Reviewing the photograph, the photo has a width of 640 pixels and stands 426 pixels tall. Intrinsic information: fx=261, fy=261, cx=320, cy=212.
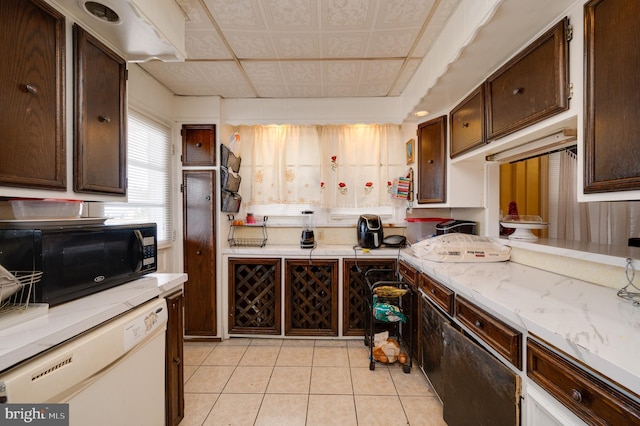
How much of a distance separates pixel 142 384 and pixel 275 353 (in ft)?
4.64

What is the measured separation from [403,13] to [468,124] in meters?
0.89

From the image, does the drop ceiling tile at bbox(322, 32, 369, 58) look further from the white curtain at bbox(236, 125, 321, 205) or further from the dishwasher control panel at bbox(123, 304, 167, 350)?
the dishwasher control panel at bbox(123, 304, 167, 350)

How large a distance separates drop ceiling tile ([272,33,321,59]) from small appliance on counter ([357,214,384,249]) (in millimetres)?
1532

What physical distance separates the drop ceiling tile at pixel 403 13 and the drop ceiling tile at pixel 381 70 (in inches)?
16.6

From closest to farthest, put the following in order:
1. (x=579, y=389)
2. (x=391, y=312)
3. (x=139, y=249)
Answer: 1. (x=579, y=389)
2. (x=139, y=249)
3. (x=391, y=312)

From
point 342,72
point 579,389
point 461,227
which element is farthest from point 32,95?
point 461,227

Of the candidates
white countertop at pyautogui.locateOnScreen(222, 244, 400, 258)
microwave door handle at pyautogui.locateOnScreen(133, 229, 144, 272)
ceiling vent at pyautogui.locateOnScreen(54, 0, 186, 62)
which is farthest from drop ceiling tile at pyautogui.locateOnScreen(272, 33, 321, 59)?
white countertop at pyautogui.locateOnScreen(222, 244, 400, 258)

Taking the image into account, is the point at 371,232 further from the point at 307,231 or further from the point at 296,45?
the point at 296,45

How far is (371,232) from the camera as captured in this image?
103 inches

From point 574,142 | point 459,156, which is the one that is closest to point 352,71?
point 459,156

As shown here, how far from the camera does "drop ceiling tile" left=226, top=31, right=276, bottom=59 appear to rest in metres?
1.82

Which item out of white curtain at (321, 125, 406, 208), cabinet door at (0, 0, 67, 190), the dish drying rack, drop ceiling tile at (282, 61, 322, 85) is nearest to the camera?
the dish drying rack

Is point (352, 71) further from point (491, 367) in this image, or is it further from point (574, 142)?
point (491, 367)

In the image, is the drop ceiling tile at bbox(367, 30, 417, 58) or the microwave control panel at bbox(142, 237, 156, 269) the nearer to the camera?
the microwave control panel at bbox(142, 237, 156, 269)
